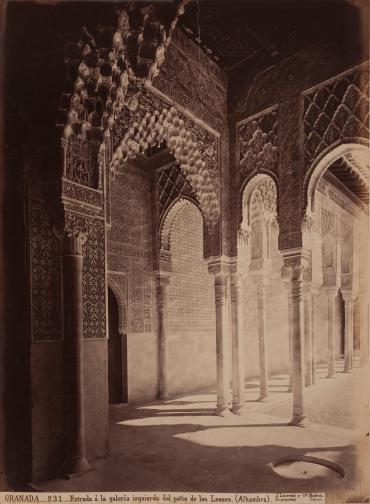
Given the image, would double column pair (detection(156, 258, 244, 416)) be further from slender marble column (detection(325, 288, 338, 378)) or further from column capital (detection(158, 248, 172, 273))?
slender marble column (detection(325, 288, 338, 378))

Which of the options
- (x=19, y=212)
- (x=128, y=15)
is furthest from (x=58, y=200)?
(x=128, y=15)

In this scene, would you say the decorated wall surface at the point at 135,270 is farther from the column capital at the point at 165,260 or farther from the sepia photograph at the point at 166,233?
the column capital at the point at 165,260

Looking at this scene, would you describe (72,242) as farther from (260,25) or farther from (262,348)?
(262,348)

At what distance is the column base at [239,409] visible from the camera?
6.47 m

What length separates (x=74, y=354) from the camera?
3652mm

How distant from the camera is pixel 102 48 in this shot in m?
3.75

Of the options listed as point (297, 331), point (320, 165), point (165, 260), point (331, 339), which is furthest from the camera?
point (331, 339)

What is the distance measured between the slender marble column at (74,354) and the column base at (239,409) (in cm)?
329

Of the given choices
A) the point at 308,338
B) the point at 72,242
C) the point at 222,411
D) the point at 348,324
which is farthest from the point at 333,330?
the point at 72,242

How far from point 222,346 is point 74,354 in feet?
11.0

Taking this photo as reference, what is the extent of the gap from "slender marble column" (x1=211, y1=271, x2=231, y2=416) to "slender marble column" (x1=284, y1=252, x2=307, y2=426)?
3.69 feet

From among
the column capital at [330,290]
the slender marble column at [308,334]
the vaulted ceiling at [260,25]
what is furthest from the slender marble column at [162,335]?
the column capital at [330,290]

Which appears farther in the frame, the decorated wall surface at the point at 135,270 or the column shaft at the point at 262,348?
the column shaft at the point at 262,348

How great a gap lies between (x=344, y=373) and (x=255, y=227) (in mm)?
5624
